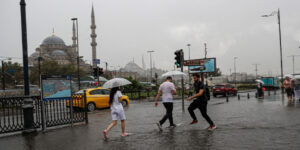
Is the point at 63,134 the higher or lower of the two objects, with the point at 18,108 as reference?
lower

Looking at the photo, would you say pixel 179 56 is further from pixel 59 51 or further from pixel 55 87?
pixel 59 51

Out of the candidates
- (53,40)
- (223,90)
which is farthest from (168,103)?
(53,40)

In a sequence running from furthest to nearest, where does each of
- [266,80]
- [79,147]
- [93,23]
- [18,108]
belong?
1. [93,23]
2. [266,80]
3. [18,108]
4. [79,147]

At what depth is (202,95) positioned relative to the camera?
342 inches

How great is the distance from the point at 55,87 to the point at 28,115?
1.26m

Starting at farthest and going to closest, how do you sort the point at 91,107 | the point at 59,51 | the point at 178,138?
the point at 59,51, the point at 91,107, the point at 178,138

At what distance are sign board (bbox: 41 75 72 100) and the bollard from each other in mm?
480

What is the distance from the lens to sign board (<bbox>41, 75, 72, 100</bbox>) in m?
9.73

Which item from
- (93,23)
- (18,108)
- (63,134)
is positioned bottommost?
(63,134)

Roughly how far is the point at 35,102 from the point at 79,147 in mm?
3831

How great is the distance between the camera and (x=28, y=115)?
9391 mm

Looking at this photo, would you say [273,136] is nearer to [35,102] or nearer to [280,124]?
[280,124]

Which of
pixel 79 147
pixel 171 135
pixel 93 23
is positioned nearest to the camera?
pixel 79 147

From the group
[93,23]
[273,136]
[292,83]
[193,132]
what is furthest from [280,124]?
[93,23]
